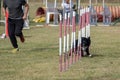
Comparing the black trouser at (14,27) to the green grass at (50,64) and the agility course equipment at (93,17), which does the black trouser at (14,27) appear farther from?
the agility course equipment at (93,17)

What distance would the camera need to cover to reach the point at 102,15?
32.2m

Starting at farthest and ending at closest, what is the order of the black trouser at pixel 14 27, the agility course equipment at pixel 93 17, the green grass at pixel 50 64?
the agility course equipment at pixel 93 17 < the black trouser at pixel 14 27 < the green grass at pixel 50 64

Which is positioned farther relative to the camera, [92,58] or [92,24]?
[92,24]

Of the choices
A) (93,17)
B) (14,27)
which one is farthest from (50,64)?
(93,17)

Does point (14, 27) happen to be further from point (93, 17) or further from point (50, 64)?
point (93, 17)

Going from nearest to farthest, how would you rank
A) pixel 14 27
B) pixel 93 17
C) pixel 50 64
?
pixel 50 64, pixel 14 27, pixel 93 17

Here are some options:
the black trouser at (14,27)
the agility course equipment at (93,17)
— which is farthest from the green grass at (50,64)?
the agility course equipment at (93,17)

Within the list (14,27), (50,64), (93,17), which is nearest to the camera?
(50,64)

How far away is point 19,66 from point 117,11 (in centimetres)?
2467

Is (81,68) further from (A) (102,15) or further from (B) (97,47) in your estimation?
(A) (102,15)

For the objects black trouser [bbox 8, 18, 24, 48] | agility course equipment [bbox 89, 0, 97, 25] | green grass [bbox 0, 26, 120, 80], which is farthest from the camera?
A: agility course equipment [bbox 89, 0, 97, 25]

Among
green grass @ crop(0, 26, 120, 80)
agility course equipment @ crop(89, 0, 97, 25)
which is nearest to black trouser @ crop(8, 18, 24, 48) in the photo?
green grass @ crop(0, 26, 120, 80)

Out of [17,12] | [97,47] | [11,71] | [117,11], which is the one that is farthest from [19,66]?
[117,11]

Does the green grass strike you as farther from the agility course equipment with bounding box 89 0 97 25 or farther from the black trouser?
the agility course equipment with bounding box 89 0 97 25
